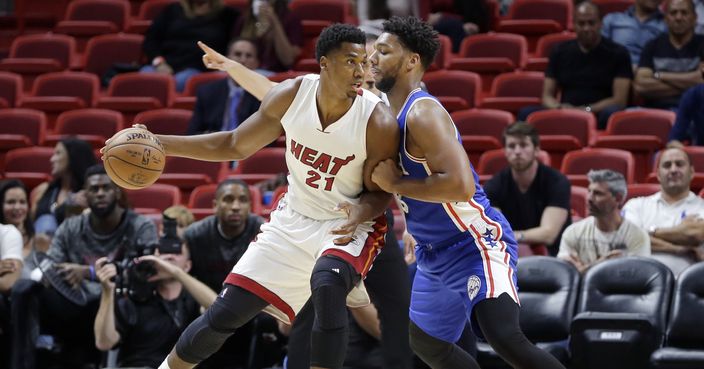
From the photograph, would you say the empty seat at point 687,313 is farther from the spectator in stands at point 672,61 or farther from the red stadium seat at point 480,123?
the spectator in stands at point 672,61

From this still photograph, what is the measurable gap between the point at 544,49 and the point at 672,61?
57.4 inches

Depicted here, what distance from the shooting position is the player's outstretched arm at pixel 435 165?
15.5 ft

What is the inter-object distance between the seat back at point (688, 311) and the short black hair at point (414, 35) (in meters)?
2.55

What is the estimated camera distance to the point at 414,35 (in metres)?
5.04

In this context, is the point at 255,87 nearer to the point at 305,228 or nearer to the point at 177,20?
the point at 305,228

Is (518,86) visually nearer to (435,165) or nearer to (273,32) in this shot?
(273,32)

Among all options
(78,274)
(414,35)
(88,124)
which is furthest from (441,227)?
(88,124)

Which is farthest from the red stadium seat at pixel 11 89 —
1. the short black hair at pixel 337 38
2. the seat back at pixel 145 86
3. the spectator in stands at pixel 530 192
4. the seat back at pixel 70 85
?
the short black hair at pixel 337 38

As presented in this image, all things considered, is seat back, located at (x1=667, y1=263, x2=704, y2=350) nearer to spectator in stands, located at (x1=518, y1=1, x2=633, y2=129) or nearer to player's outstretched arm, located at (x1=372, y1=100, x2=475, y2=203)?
player's outstretched arm, located at (x1=372, y1=100, x2=475, y2=203)

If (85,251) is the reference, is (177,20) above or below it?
above

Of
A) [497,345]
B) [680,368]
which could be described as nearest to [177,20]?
[680,368]

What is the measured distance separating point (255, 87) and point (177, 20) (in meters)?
5.54

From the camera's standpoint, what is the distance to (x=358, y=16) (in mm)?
10398

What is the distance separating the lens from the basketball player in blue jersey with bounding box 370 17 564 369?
4.78 metres
